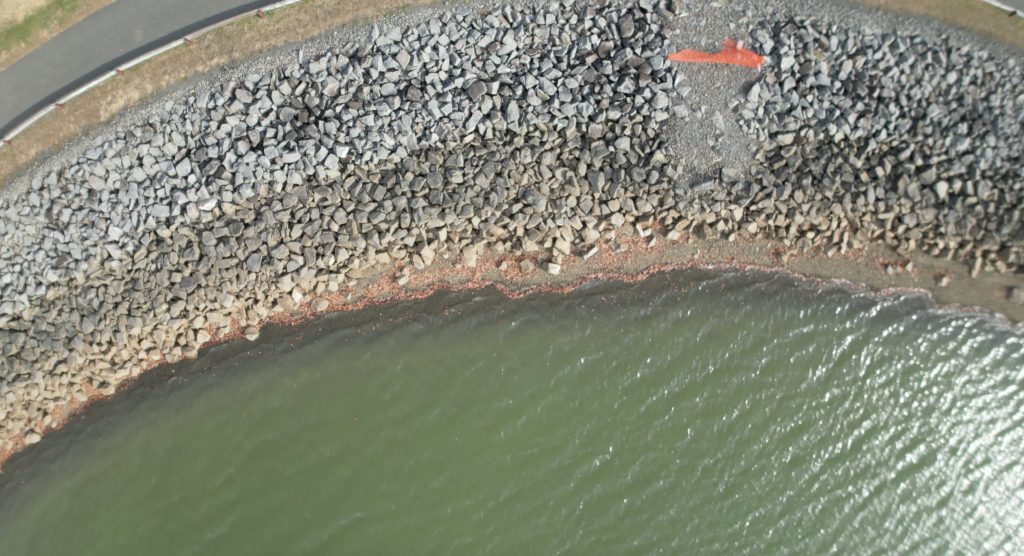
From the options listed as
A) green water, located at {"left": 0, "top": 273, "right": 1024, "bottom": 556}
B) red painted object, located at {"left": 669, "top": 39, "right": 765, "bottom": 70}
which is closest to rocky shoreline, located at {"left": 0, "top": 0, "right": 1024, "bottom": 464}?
red painted object, located at {"left": 669, "top": 39, "right": 765, "bottom": 70}

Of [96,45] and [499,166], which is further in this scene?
[499,166]

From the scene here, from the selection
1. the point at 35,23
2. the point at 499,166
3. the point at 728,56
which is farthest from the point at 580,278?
the point at 35,23

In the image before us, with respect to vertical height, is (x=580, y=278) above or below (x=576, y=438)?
above

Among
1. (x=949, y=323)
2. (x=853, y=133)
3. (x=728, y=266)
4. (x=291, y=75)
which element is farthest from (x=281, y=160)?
(x=949, y=323)

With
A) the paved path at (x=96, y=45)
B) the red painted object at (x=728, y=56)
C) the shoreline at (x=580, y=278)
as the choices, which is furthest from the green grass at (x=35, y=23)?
the red painted object at (x=728, y=56)

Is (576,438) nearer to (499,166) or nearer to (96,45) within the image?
(499,166)

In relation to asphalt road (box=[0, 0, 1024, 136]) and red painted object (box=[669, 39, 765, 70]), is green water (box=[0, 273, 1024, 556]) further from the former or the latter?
asphalt road (box=[0, 0, 1024, 136])

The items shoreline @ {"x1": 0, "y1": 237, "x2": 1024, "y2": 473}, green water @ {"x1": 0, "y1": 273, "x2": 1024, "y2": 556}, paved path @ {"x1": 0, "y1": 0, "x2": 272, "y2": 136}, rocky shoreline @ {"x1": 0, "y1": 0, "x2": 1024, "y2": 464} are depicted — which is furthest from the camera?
shoreline @ {"x1": 0, "y1": 237, "x2": 1024, "y2": 473}

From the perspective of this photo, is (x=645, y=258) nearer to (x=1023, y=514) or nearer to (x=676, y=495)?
(x=676, y=495)
